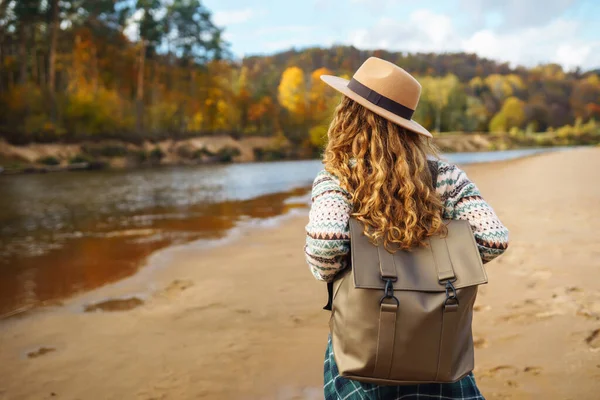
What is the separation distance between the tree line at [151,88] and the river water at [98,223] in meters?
8.90

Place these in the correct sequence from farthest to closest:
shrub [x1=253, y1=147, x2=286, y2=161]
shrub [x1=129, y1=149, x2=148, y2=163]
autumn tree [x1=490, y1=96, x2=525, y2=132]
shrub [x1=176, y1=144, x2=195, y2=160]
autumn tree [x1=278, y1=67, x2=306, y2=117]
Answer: autumn tree [x1=490, y1=96, x2=525, y2=132] → autumn tree [x1=278, y1=67, x2=306, y2=117] → shrub [x1=253, y1=147, x2=286, y2=161] → shrub [x1=176, y1=144, x2=195, y2=160] → shrub [x1=129, y1=149, x2=148, y2=163]

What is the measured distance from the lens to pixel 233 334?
4.22 meters

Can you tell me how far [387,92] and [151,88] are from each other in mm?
51126

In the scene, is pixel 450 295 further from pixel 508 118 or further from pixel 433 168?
pixel 508 118

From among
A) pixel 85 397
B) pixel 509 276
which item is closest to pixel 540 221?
pixel 509 276

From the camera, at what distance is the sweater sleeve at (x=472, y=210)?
5.34ft

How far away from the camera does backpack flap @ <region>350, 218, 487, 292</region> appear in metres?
1.45

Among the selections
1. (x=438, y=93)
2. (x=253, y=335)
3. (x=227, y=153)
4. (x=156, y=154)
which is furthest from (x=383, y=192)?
(x=438, y=93)

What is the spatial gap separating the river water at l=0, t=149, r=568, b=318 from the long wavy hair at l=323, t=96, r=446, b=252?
15.9 ft

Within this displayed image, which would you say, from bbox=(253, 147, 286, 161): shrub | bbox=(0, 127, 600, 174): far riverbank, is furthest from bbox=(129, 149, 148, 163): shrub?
bbox=(253, 147, 286, 161): shrub

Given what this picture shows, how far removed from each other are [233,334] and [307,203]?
9.77 m

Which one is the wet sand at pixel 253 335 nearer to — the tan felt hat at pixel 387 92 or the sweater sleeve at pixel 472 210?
the sweater sleeve at pixel 472 210

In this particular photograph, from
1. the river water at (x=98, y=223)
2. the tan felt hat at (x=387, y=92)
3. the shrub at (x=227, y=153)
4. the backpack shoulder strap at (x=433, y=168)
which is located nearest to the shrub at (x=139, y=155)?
the shrub at (x=227, y=153)

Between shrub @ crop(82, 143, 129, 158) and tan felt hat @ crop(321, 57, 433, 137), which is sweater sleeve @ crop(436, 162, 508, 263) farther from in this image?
shrub @ crop(82, 143, 129, 158)
